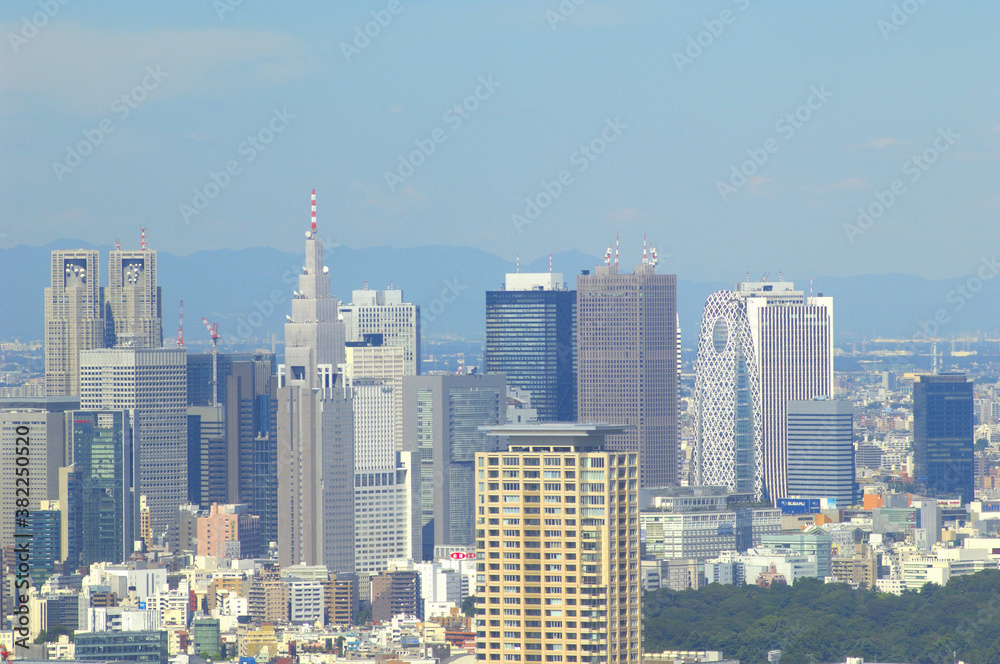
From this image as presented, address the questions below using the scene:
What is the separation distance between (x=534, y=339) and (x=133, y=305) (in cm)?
1642

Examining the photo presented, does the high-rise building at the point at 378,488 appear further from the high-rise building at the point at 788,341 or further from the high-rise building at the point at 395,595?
the high-rise building at the point at 788,341

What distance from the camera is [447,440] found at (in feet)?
267

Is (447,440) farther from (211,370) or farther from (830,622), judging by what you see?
(830,622)

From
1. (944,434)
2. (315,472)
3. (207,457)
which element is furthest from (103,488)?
(944,434)

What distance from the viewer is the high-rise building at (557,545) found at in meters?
35.5

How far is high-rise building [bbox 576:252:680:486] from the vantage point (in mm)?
90750

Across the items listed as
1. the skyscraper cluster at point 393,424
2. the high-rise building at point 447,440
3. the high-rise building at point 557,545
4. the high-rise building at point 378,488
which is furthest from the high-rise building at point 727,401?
the high-rise building at point 557,545

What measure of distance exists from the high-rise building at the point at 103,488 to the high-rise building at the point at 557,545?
32533mm

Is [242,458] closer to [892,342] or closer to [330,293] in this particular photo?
[330,293]

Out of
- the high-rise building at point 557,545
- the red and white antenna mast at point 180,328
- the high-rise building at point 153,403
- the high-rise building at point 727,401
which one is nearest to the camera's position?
the high-rise building at point 557,545

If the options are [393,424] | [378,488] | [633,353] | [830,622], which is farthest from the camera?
[633,353]

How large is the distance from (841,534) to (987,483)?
71.8ft

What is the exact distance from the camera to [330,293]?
273ft

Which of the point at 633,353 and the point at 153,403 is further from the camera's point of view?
the point at 633,353
